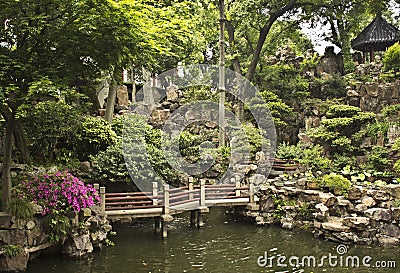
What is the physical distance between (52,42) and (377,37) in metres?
17.0

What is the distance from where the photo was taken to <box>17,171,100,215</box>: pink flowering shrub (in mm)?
9133

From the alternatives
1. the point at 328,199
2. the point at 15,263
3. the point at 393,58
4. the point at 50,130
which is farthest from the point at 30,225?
the point at 393,58

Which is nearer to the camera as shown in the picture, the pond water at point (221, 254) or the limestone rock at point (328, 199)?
the pond water at point (221, 254)

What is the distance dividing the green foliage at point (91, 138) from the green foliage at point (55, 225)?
4.79m

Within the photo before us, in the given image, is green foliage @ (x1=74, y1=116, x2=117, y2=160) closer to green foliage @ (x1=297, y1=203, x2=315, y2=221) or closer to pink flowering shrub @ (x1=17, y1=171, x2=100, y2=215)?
pink flowering shrub @ (x1=17, y1=171, x2=100, y2=215)

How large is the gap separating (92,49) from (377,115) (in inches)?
518

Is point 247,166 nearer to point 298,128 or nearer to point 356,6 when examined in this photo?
point 298,128

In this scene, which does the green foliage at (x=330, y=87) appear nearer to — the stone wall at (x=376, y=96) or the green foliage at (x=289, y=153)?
the stone wall at (x=376, y=96)

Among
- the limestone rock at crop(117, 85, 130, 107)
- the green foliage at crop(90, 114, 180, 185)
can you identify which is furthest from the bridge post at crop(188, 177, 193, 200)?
the limestone rock at crop(117, 85, 130, 107)

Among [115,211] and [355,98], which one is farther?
[355,98]

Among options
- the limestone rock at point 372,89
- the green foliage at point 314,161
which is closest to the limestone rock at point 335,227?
the green foliage at point 314,161

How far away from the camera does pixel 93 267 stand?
9.16m

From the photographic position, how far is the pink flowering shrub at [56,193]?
9133mm

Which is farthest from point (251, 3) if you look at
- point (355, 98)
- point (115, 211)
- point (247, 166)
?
point (115, 211)
